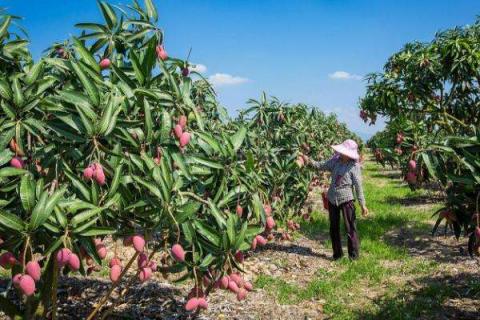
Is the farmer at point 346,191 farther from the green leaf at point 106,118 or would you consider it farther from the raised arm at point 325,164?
the green leaf at point 106,118

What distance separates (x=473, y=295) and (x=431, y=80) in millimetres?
3877

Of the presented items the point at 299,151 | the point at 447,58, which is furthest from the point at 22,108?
the point at 447,58

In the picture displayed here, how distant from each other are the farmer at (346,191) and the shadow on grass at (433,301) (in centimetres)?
101

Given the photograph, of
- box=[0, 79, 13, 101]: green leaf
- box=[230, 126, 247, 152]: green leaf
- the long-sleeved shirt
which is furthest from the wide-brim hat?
box=[0, 79, 13, 101]: green leaf

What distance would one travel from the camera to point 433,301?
14.9ft

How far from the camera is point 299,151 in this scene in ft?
19.7

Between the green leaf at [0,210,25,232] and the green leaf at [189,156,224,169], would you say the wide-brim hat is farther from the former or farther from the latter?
the green leaf at [0,210,25,232]

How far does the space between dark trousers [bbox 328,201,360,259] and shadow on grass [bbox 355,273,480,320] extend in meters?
0.97

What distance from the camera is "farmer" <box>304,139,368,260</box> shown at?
5.88 m

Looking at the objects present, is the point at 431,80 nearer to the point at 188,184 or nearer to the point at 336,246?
the point at 336,246

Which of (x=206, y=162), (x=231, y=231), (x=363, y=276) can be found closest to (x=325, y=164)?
(x=363, y=276)

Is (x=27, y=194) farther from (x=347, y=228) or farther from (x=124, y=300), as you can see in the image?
(x=347, y=228)

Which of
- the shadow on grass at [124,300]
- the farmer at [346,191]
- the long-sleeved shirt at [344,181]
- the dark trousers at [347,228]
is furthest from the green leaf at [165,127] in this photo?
the dark trousers at [347,228]

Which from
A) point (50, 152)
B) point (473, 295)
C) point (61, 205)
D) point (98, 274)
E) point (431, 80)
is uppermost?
point (431, 80)
